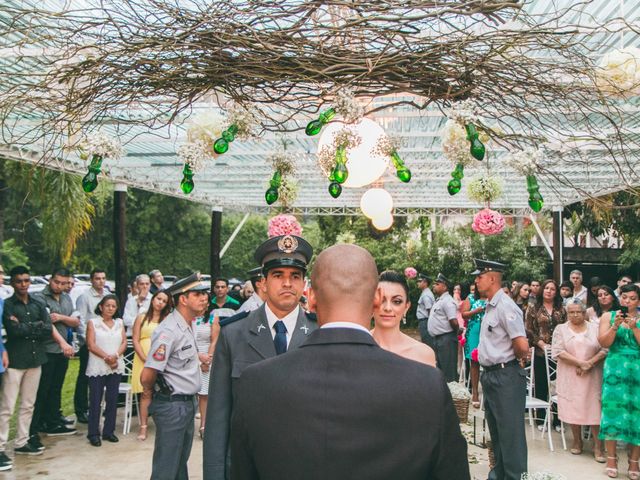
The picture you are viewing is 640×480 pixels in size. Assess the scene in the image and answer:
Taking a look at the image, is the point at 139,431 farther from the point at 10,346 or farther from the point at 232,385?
the point at 232,385

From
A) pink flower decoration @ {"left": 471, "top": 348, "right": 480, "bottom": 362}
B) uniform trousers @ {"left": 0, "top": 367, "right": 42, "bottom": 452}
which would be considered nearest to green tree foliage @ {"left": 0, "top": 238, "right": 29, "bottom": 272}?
uniform trousers @ {"left": 0, "top": 367, "right": 42, "bottom": 452}

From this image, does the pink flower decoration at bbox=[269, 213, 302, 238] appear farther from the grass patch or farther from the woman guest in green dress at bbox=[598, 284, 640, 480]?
the grass patch

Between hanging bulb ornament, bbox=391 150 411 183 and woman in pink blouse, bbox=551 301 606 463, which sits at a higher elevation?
hanging bulb ornament, bbox=391 150 411 183

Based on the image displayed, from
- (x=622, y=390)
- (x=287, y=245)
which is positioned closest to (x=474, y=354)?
(x=622, y=390)

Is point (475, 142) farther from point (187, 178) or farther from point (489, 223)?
point (489, 223)

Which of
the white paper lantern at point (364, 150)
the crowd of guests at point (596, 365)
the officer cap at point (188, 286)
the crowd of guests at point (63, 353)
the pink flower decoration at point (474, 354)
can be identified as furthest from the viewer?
the pink flower decoration at point (474, 354)

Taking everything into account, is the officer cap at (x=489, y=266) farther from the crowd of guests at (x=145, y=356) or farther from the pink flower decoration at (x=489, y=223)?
the crowd of guests at (x=145, y=356)

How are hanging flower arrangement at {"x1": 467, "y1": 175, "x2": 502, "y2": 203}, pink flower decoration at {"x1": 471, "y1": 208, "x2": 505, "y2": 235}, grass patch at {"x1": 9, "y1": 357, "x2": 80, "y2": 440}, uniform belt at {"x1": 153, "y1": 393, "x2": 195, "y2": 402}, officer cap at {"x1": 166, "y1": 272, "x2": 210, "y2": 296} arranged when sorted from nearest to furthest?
uniform belt at {"x1": 153, "y1": 393, "x2": 195, "y2": 402} < officer cap at {"x1": 166, "y1": 272, "x2": 210, "y2": 296} < hanging flower arrangement at {"x1": 467, "y1": 175, "x2": 502, "y2": 203} < pink flower decoration at {"x1": 471, "y1": 208, "x2": 505, "y2": 235} < grass patch at {"x1": 9, "y1": 357, "x2": 80, "y2": 440}

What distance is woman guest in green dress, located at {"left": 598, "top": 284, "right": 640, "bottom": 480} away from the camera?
17.7 feet

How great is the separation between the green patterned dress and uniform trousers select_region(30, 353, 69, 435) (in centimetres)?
564

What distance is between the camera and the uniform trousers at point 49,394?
6262 mm

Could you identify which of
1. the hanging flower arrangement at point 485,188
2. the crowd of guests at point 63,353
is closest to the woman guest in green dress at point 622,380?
the hanging flower arrangement at point 485,188

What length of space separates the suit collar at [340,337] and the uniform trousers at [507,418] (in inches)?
141

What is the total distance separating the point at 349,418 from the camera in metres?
1.41
